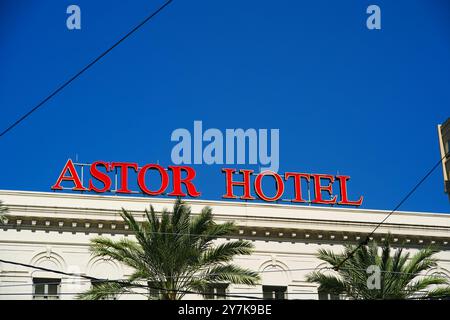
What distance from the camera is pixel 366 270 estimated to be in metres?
37.8

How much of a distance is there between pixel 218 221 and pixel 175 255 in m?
12.8

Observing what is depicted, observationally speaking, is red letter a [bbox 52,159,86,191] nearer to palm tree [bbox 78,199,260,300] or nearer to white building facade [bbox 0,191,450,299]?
white building facade [bbox 0,191,450,299]

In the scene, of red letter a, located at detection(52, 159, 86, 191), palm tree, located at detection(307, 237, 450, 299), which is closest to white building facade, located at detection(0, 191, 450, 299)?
red letter a, located at detection(52, 159, 86, 191)

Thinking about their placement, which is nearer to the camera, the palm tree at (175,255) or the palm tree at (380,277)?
the palm tree at (175,255)

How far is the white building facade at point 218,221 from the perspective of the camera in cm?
4381

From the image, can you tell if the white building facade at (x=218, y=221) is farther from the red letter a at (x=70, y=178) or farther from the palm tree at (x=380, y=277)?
the palm tree at (x=380, y=277)

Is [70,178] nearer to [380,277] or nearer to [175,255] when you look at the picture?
[175,255]

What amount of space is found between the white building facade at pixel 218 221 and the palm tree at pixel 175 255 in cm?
724

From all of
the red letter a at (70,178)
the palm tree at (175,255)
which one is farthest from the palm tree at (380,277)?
the red letter a at (70,178)

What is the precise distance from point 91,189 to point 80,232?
3693 mm

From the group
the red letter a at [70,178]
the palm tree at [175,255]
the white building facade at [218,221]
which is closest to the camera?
the palm tree at [175,255]

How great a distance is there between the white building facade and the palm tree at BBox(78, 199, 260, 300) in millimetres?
7245

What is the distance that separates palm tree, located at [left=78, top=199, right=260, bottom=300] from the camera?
33906 mm
